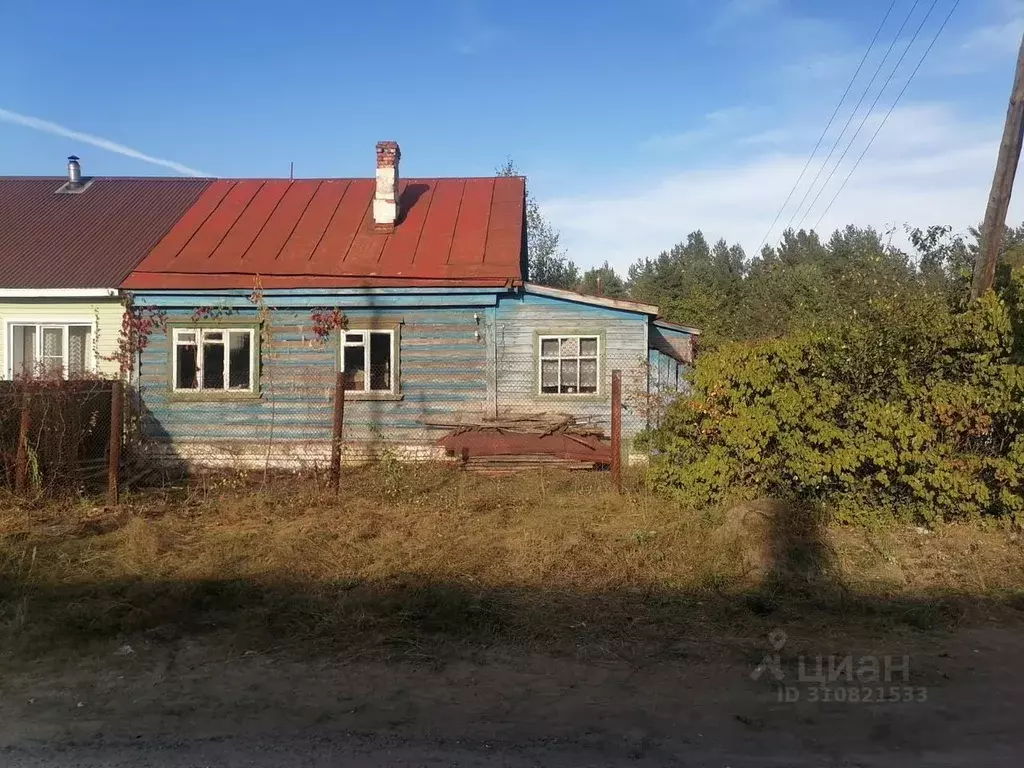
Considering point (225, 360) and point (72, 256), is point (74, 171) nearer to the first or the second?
point (72, 256)

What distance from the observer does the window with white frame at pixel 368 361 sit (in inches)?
485

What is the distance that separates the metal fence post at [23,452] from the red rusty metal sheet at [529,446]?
18.0ft

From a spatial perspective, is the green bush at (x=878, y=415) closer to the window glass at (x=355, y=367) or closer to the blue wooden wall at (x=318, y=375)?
the blue wooden wall at (x=318, y=375)

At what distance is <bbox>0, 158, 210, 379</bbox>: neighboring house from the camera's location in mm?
12688

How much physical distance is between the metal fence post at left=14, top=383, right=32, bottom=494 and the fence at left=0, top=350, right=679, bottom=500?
349 cm

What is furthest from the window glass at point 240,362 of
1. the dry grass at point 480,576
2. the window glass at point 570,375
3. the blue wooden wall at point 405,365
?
the window glass at point 570,375

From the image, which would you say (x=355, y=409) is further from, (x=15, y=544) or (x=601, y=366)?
(x=15, y=544)

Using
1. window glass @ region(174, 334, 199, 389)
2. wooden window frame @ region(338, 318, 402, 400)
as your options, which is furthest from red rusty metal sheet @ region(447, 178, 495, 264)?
window glass @ region(174, 334, 199, 389)

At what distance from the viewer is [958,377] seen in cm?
697

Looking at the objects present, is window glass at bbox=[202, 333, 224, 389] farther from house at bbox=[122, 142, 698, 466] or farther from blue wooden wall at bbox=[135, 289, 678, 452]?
blue wooden wall at bbox=[135, 289, 678, 452]

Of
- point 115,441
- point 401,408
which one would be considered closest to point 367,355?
point 401,408

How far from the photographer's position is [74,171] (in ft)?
58.5

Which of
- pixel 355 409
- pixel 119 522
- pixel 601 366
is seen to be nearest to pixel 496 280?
pixel 601 366

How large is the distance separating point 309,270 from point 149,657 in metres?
8.45
